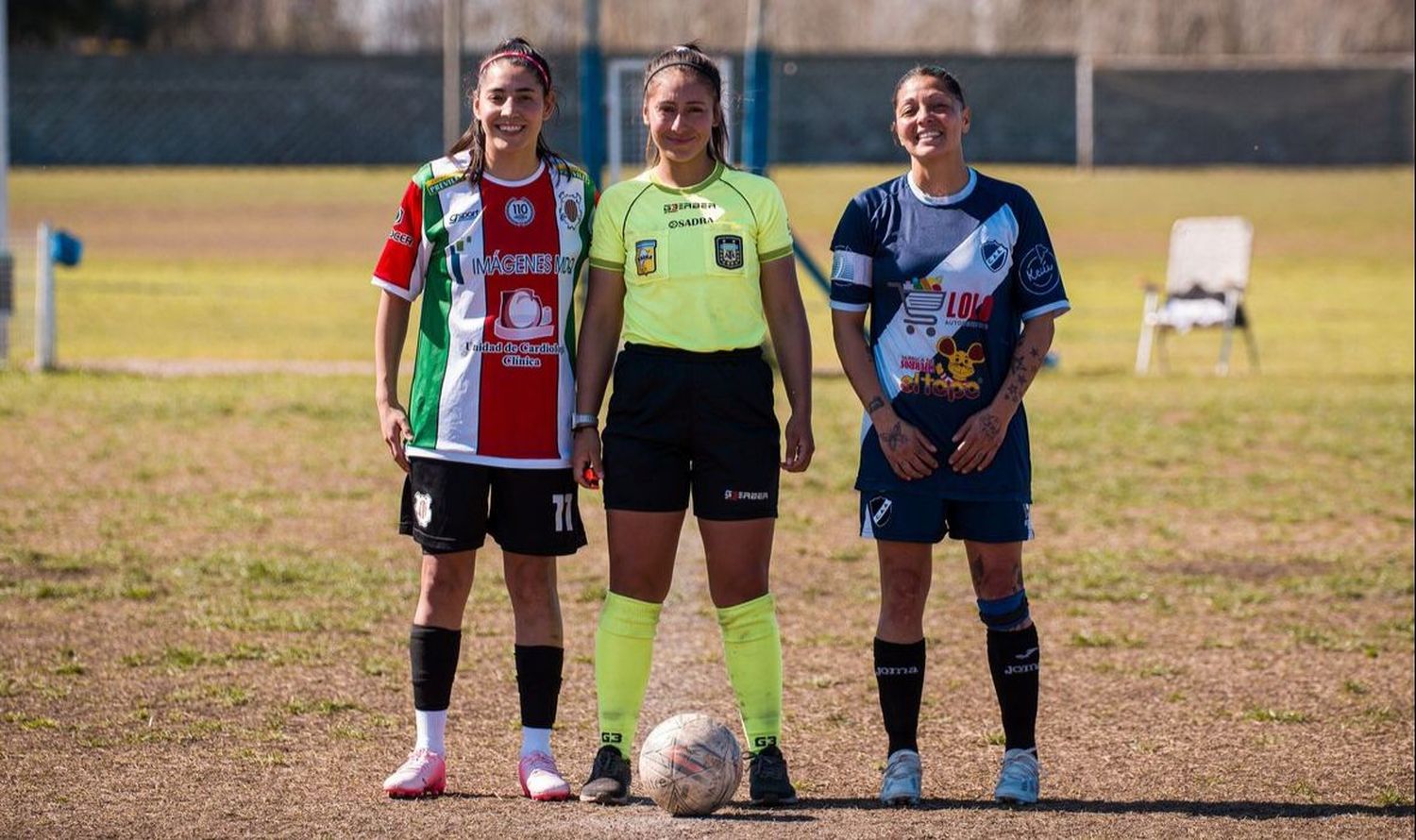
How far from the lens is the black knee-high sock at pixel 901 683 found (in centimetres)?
499

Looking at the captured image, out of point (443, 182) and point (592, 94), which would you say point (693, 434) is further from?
point (592, 94)

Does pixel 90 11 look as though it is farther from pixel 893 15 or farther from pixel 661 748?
pixel 661 748

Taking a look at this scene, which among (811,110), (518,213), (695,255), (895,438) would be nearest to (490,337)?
(518,213)

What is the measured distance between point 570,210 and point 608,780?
1.53 m

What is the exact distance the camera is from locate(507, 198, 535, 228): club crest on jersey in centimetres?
484

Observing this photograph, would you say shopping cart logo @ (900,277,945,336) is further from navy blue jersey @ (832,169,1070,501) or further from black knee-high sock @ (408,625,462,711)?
black knee-high sock @ (408,625,462,711)

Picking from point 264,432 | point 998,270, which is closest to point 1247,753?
point 998,270

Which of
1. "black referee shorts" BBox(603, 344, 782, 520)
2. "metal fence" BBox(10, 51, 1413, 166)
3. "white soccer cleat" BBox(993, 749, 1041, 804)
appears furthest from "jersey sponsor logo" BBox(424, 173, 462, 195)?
"metal fence" BBox(10, 51, 1413, 166)

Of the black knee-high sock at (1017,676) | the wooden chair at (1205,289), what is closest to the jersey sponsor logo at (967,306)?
the black knee-high sock at (1017,676)

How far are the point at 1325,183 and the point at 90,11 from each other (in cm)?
3198

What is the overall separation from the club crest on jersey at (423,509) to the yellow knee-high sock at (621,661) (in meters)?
0.53

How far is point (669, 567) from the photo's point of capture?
4875mm

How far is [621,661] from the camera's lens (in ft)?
15.9

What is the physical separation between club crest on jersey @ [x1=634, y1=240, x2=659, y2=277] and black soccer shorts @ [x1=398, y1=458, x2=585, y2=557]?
0.58m
